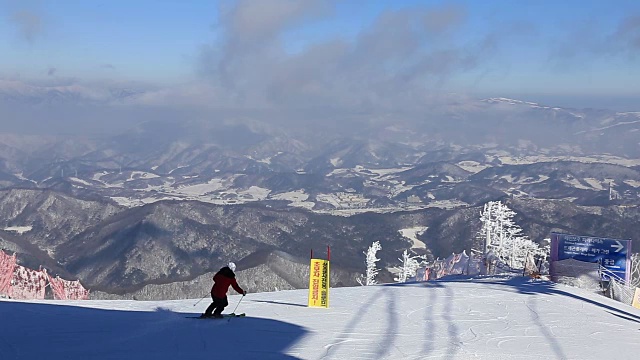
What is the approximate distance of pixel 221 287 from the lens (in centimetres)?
1532

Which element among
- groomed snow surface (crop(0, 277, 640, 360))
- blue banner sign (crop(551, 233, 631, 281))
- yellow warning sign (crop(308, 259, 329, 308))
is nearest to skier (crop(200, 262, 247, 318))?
groomed snow surface (crop(0, 277, 640, 360))

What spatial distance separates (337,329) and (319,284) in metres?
2.95

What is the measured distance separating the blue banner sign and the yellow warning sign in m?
10.9

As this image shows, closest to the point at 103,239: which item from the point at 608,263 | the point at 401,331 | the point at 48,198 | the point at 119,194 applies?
the point at 48,198

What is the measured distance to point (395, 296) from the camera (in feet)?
68.8

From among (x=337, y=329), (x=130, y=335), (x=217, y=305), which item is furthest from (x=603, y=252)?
(x=130, y=335)

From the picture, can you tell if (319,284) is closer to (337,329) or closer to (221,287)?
(337,329)

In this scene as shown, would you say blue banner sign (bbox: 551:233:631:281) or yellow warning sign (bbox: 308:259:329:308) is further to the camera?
blue banner sign (bbox: 551:233:631:281)

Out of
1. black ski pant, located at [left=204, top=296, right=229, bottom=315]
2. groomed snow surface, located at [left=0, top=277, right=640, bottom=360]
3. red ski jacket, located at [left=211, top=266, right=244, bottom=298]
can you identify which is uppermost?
red ski jacket, located at [left=211, top=266, right=244, bottom=298]

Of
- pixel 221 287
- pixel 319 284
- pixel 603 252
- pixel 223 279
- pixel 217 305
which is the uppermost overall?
pixel 603 252

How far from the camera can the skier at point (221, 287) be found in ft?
49.9

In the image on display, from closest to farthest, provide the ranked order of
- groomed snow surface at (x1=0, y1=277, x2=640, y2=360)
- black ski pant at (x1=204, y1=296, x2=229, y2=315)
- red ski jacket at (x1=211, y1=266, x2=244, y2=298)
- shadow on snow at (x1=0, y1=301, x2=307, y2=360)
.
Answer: shadow on snow at (x1=0, y1=301, x2=307, y2=360), groomed snow surface at (x1=0, y1=277, x2=640, y2=360), red ski jacket at (x1=211, y1=266, x2=244, y2=298), black ski pant at (x1=204, y1=296, x2=229, y2=315)

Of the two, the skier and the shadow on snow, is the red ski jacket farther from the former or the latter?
the shadow on snow

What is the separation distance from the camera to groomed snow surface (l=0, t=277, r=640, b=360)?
1270 cm
